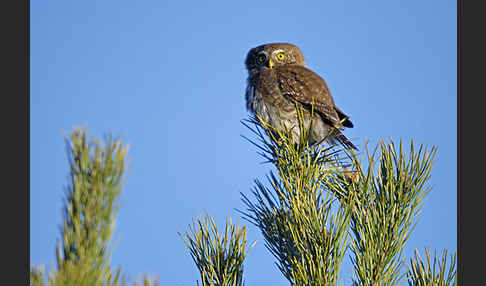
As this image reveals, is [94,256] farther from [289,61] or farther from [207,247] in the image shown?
[289,61]

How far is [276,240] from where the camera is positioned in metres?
1.83

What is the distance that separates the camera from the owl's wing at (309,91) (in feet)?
13.5

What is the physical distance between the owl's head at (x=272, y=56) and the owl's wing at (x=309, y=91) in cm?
67

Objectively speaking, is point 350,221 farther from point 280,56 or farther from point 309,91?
point 280,56

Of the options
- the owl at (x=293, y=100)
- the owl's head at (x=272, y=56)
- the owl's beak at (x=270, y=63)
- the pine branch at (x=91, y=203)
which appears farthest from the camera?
the owl's head at (x=272, y=56)

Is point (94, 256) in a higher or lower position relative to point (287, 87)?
lower

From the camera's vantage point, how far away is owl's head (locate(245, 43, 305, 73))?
5.38 m

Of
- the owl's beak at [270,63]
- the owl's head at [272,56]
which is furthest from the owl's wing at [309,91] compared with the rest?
the owl's head at [272,56]

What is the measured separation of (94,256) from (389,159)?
1238 millimetres

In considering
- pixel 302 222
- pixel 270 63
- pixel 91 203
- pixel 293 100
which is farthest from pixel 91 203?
pixel 270 63

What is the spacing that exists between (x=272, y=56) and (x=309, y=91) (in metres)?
1.23

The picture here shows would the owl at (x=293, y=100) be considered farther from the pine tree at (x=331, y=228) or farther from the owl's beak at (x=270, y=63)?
the pine tree at (x=331, y=228)

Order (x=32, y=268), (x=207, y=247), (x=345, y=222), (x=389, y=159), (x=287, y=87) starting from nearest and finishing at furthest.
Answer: (x=32, y=268) → (x=345, y=222) → (x=207, y=247) → (x=389, y=159) → (x=287, y=87)

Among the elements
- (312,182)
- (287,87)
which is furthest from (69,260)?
(287,87)
